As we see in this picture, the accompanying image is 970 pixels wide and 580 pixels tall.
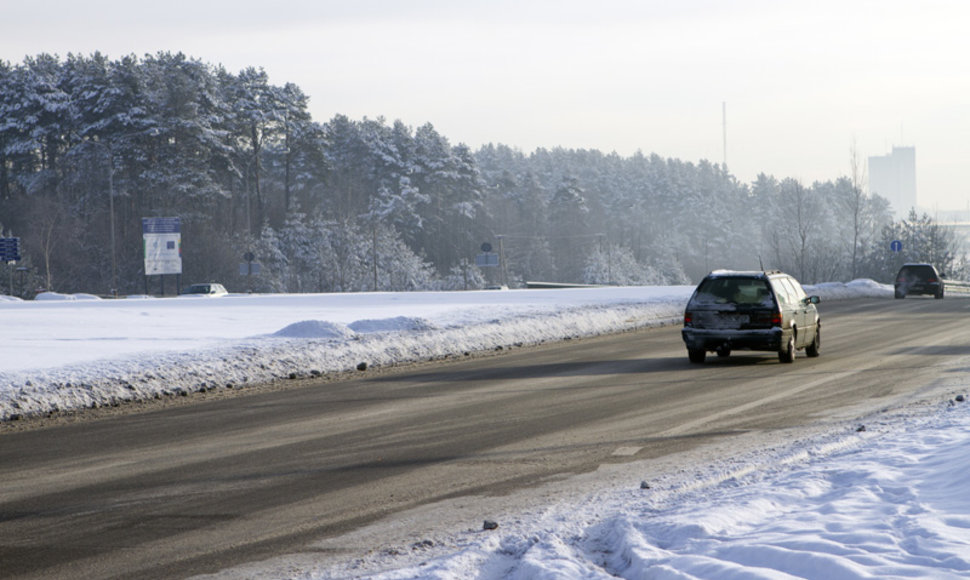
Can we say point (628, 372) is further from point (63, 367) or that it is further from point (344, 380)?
point (63, 367)

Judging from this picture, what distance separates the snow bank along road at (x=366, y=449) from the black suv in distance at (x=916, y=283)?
34008 millimetres

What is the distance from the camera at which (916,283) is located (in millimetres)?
50375

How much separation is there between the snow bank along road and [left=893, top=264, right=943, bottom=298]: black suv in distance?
34008mm

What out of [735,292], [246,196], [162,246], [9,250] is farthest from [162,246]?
[735,292]

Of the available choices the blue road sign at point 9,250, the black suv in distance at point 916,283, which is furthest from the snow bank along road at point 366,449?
the blue road sign at point 9,250

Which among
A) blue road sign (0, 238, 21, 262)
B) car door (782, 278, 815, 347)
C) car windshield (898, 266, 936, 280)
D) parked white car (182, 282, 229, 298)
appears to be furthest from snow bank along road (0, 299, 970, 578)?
blue road sign (0, 238, 21, 262)

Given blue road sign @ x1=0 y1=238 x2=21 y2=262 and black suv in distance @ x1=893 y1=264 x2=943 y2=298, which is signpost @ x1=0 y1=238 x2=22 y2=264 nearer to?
blue road sign @ x1=0 y1=238 x2=21 y2=262

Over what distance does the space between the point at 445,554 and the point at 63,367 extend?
36.3 feet

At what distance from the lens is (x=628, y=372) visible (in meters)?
17.3

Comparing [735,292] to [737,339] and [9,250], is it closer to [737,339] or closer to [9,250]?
[737,339]

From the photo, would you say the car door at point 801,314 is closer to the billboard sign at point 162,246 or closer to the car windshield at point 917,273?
the car windshield at point 917,273

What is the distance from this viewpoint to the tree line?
8775 cm

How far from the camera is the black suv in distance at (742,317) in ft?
59.8

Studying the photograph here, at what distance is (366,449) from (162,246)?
61.6 m
